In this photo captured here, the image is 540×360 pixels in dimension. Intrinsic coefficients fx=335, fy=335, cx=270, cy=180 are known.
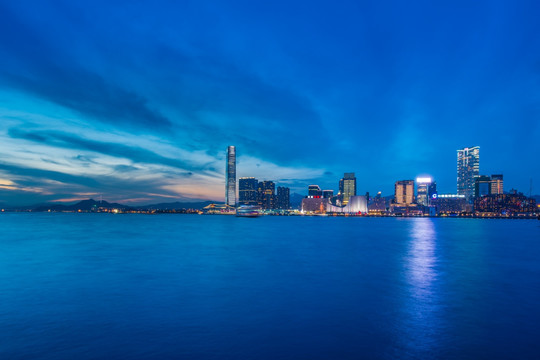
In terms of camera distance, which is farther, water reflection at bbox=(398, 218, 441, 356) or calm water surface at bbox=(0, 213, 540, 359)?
water reflection at bbox=(398, 218, 441, 356)

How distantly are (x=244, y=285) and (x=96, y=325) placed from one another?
→ 43.0 ft

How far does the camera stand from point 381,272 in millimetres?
36000

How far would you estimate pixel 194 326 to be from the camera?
1792 cm

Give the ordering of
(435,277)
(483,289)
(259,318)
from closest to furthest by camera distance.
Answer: (259,318)
(483,289)
(435,277)

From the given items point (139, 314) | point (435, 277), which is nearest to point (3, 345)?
point (139, 314)

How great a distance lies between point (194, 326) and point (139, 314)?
4.29 meters

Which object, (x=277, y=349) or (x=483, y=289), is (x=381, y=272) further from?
(x=277, y=349)

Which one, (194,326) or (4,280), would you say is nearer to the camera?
(194,326)

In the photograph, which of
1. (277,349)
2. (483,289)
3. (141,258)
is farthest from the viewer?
(141,258)

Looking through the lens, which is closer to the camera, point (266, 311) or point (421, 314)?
point (421, 314)

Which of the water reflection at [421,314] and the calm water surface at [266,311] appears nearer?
the calm water surface at [266,311]

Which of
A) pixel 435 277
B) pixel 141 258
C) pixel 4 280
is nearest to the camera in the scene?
pixel 4 280

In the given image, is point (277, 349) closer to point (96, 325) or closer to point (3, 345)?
point (96, 325)

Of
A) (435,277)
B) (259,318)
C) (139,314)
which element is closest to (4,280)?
(139,314)
